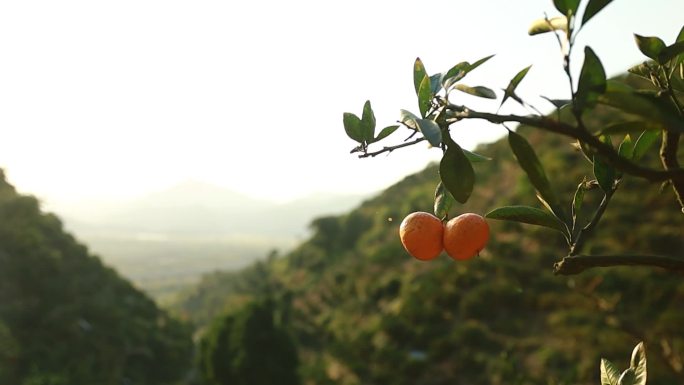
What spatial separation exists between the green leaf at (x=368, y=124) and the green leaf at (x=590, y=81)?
326 mm

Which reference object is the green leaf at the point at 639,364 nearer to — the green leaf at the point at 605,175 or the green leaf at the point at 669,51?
the green leaf at the point at 605,175

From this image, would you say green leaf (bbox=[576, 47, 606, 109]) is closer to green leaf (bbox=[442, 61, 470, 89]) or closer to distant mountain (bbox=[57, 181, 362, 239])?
green leaf (bbox=[442, 61, 470, 89])

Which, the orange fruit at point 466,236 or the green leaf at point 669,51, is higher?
the green leaf at point 669,51

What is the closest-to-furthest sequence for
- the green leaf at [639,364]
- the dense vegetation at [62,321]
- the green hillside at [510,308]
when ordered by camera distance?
the green leaf at [639,364]
the green hillside at [510,308]
the dense vegetation at [62,321]

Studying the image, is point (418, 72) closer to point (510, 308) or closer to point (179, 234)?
point (510, 308)

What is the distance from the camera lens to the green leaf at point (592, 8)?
2.08ft

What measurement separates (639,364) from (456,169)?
424mm

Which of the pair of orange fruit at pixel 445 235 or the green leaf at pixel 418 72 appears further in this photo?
the pair of orange fruit at pixel 445 235

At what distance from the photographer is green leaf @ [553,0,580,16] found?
0.62m

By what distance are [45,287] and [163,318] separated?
458cm

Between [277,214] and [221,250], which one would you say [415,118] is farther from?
[277,214]

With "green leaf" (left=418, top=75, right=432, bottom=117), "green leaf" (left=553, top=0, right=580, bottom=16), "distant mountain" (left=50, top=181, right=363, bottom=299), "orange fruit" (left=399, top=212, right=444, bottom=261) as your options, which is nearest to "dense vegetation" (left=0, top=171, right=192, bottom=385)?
"orange fruit" (left=399, top=212, right=444, bottom=261)

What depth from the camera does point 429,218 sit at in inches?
38.4

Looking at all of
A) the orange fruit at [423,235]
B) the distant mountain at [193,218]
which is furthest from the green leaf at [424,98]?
the distant mountain at [193,218]
